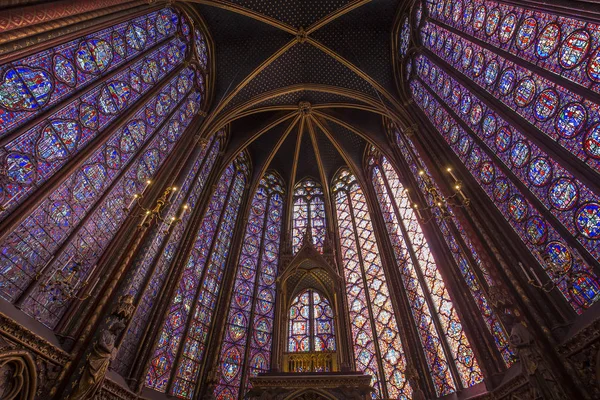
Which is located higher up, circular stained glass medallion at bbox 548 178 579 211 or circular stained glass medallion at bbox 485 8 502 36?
circular stained glass medallion at bbox 485 8 502 36

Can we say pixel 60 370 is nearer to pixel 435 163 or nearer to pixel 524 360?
pixel 524 360

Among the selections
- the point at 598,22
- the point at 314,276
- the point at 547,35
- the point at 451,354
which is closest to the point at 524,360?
the point at 451,354

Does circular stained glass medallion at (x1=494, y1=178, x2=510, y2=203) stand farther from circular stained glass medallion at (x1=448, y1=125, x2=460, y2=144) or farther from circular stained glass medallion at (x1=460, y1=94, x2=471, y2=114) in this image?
circular stained glass medallion at (x1=460, y1=94, x2=471, y2=114)

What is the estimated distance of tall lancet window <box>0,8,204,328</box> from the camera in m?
6.76

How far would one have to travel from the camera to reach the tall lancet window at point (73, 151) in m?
6.76

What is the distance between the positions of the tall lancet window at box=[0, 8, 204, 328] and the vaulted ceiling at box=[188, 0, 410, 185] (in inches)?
138

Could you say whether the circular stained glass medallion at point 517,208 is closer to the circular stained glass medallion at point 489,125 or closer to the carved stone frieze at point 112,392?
Answer: the circular stained glass medallion at point 489,125

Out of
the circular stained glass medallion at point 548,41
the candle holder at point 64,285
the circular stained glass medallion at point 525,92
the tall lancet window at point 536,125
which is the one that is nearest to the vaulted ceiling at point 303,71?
the tall lancet window at point 536,125

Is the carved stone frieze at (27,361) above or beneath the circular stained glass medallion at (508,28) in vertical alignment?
beneath

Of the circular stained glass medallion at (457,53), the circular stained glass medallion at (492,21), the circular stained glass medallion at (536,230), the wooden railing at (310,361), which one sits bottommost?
the wooden railing at (310,361)

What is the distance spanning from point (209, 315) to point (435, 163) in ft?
30.9

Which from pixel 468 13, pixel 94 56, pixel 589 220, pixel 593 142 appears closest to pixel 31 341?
pixel 94 56

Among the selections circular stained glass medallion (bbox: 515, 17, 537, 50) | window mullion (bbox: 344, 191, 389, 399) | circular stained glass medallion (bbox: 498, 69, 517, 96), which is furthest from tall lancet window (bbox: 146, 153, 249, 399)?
circular stained glass medallion (bbox: 515, 17, 537, 50)

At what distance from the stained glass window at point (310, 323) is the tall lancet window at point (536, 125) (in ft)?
23.9
